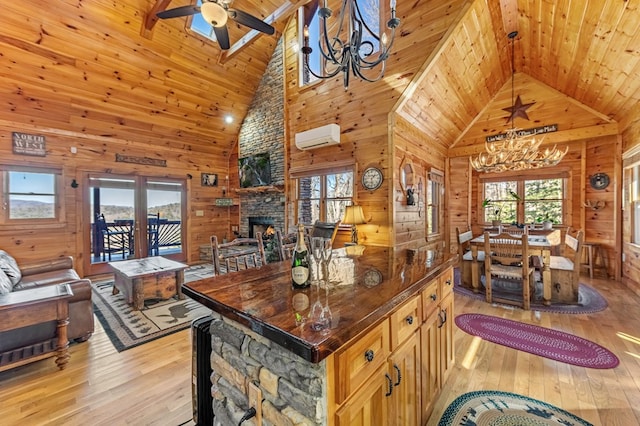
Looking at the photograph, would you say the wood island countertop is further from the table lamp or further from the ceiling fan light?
the ceiling fan light

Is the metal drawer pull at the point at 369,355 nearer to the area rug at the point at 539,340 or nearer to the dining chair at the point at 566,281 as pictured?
the area rug at the point at 539,340

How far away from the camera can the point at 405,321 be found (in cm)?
129

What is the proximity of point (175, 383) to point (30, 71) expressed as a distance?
17.5ft

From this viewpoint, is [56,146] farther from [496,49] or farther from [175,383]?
[496,49]

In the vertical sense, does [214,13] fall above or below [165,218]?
above

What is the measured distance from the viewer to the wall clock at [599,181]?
4836 millimetres

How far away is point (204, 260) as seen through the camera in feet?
22.8

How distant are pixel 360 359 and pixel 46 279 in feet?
13.5

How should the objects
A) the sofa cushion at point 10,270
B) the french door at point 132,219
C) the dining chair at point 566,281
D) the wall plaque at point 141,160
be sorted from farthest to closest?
the wall plaque at point 141,160 → the french door at point 132,219 → the dining chair at point 566,281 → the sofa cushion at point 10,270

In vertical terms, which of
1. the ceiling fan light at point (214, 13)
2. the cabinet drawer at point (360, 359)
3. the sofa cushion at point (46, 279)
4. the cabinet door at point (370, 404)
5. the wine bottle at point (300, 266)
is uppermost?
the ceiling fan light at point (214, 13)

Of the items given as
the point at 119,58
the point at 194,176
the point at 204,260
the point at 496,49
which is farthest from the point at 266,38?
the point at 204,260

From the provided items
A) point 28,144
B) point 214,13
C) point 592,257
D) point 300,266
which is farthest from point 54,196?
point 592,257

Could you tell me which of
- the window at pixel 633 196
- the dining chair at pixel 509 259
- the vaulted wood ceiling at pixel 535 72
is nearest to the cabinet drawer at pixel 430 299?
the dining chair at pixel 509 259

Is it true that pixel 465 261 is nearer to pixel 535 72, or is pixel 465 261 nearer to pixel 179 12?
pixel 535 72
